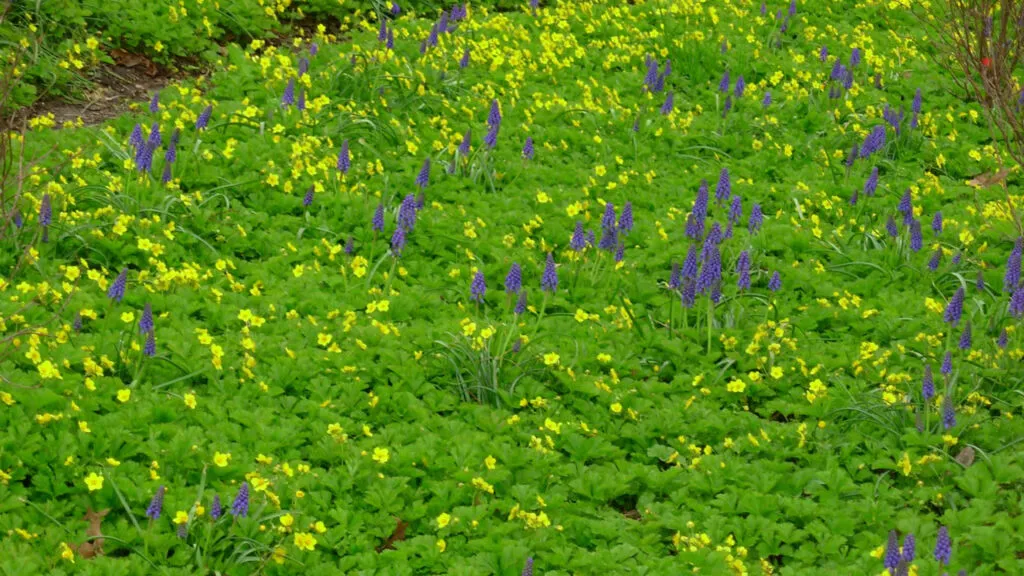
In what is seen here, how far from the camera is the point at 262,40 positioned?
8734 mm

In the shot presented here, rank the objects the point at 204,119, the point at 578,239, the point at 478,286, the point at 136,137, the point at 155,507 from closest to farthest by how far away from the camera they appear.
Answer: the point at 155,507 < the point at 478,286 < the point at 578,239 < the point at 136,137 < the point at 204,119

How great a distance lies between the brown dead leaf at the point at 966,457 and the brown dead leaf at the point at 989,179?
3901mm

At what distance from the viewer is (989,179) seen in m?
8.47

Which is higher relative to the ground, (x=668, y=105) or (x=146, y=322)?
(x=668, y=105)

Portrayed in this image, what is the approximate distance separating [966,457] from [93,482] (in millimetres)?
3679

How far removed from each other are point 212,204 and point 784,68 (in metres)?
5.55

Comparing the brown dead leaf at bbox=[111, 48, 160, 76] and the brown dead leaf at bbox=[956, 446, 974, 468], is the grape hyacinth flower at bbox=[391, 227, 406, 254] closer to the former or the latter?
the brown dead leaf at bbox=[956, 446, 974, 468]

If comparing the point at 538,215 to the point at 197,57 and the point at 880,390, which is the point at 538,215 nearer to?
the point at 880,390

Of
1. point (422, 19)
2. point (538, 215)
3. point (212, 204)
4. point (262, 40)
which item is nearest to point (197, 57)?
point (262, 40)

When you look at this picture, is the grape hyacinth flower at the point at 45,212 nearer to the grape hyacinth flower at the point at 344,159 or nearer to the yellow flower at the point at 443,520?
the grape hyacinth flower at the point at 344,159

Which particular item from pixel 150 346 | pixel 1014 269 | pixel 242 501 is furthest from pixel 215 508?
pixel 1014 269

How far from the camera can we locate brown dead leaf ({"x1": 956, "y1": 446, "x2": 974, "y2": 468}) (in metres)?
4.94

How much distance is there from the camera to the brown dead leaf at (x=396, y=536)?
4.31 metres

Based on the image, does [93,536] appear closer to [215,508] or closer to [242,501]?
[215,508]
